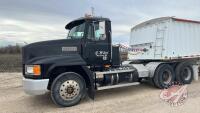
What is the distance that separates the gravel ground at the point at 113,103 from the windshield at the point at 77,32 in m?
2.08

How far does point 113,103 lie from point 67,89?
4.77 ft

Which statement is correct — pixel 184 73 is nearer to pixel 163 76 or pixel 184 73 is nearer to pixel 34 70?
pixel 163 76

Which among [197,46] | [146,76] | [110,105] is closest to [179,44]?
[197,46]

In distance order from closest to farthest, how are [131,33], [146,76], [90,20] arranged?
1. [90,20]
2. [146,76]
3. [131,33]

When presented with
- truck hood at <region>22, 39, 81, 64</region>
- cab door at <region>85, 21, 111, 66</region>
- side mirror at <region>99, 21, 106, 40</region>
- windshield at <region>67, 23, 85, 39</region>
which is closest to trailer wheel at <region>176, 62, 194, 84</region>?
cab door at <region>85, 21, 111, 66</region>

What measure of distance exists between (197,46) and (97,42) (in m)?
5.16

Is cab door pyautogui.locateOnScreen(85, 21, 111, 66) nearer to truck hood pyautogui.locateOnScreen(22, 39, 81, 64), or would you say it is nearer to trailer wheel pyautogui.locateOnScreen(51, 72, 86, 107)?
truck hood pyautogui.locateOnScreen(22, 39, 81, 64)

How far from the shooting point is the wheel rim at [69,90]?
25.4 feet

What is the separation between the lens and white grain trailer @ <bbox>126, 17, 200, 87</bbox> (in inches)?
404

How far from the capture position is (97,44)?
28.3 ft

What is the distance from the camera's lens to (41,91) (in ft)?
24.3

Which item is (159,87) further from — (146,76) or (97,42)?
(97,42)

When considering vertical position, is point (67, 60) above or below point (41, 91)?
above

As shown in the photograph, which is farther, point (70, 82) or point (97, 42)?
point (97, 42)
